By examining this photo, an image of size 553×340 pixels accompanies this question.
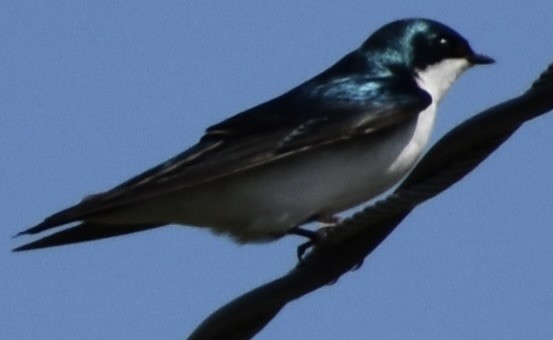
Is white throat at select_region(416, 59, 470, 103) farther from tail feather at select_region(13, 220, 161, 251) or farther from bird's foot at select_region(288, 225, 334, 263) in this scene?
tail feather at select_region(13, 220, 161, 251)

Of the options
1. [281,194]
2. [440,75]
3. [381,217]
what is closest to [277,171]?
[281,194]

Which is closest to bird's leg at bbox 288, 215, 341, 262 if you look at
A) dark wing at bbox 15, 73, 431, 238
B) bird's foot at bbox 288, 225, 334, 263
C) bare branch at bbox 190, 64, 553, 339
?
bird's foot at bbox 288, 225, 334, 263

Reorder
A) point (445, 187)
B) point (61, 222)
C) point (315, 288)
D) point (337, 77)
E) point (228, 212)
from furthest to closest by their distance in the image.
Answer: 1. point (337, 77)
2. point (228, 212)
3. point (61, 222)
4. point (315, 288)
5. point (445, 187)

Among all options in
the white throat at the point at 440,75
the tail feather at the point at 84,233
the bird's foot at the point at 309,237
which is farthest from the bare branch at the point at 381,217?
the white throat at the point at 440,75

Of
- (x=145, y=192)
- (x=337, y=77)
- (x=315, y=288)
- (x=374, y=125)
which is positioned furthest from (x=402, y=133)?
(x=315, y=288)

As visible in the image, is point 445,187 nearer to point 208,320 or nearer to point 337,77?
point 208,320

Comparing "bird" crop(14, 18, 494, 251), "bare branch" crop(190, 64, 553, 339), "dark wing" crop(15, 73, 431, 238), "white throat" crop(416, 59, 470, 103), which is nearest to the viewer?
"bare branch" crop(190, 64, 553, 339)

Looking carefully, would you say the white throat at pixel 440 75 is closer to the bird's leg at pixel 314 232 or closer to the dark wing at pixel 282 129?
the dark wing at pixel 282 129
